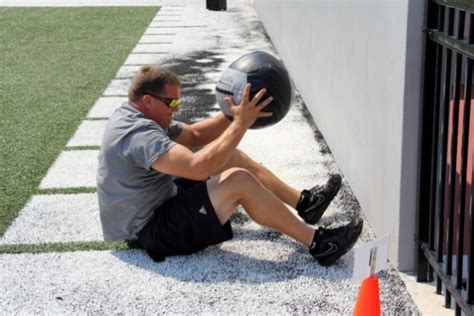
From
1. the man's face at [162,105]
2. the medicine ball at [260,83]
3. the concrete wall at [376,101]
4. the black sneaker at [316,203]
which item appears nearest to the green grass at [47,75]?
the man's face at [162,105]

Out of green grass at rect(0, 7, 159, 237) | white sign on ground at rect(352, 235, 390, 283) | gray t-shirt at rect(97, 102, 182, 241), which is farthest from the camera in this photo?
green grass at rect(0, 7, 159, 237)

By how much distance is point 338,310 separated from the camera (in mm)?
4008

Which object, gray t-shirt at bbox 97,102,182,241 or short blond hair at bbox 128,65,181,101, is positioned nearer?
gray t-shirt at bbox 97,102,182,241

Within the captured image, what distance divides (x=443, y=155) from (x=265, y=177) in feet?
Result: 4.69

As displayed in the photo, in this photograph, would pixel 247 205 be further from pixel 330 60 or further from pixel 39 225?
pixel 330 60

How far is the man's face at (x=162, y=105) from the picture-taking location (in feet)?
14.9

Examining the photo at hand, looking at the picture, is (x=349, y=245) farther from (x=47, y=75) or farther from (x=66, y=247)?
(x=47, y=75)

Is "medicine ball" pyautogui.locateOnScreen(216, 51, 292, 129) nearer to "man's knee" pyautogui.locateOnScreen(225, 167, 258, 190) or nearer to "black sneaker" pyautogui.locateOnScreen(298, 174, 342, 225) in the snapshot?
"man's knee" pyautogui.locateOnScreen(225, 167, 258, 190)

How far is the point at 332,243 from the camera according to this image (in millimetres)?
4535

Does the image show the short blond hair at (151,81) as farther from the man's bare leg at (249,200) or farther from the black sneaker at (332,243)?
the black sneaker at (332,243)

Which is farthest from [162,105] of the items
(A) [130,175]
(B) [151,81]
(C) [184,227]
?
(C) [184,227]

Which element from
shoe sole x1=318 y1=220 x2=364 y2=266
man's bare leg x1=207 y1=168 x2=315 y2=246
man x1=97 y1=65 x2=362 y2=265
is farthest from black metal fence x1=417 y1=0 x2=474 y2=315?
man's bare leg x1=207 y1=168 x2=315 y2=246

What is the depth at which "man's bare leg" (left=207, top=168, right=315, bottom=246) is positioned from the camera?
448 cm

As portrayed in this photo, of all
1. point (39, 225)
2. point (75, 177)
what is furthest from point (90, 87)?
point (39, 225)
